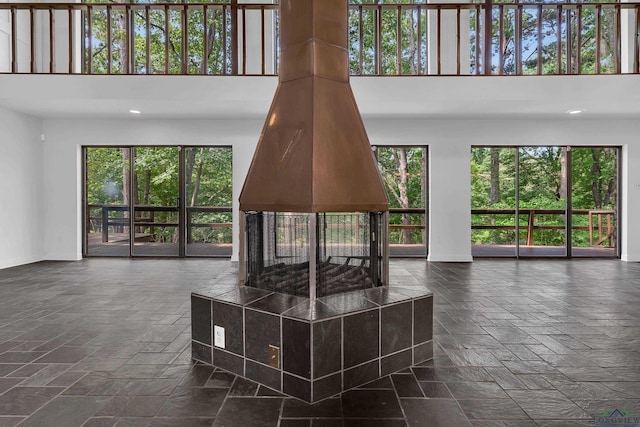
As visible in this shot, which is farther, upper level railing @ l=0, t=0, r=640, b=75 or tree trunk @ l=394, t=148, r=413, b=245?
tree trunk @ l=394, t=148, r=413, b=245

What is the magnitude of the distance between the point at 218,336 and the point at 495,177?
6.14 meters

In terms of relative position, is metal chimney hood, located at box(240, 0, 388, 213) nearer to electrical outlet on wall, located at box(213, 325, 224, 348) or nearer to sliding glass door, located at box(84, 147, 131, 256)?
electrical outlet on wall, located at box(213, 325, 224, 348)

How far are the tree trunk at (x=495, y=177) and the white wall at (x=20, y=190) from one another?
25.8 ft

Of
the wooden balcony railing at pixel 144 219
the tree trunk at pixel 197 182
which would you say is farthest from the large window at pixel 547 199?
the tree trunk at pixel 197 182

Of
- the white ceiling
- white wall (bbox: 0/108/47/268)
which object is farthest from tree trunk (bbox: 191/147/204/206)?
white wall (bbox: 0/108/47/268)

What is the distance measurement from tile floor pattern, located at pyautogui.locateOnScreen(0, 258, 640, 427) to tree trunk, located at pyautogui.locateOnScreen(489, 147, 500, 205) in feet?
9.32

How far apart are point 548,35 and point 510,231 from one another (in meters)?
3.97

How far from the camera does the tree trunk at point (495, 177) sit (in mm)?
7008

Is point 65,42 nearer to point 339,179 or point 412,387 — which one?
point 339,179

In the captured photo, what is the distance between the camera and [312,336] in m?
2.01

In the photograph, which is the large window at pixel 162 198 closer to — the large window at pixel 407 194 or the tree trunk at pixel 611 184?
the large window at pixel 407 194

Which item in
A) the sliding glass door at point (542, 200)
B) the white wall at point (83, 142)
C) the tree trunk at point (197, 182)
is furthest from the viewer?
the sliding glass door at point (542, 200)

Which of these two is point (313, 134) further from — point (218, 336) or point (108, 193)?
point (108, 193)

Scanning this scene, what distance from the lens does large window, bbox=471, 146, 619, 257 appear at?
6996 millimetres
